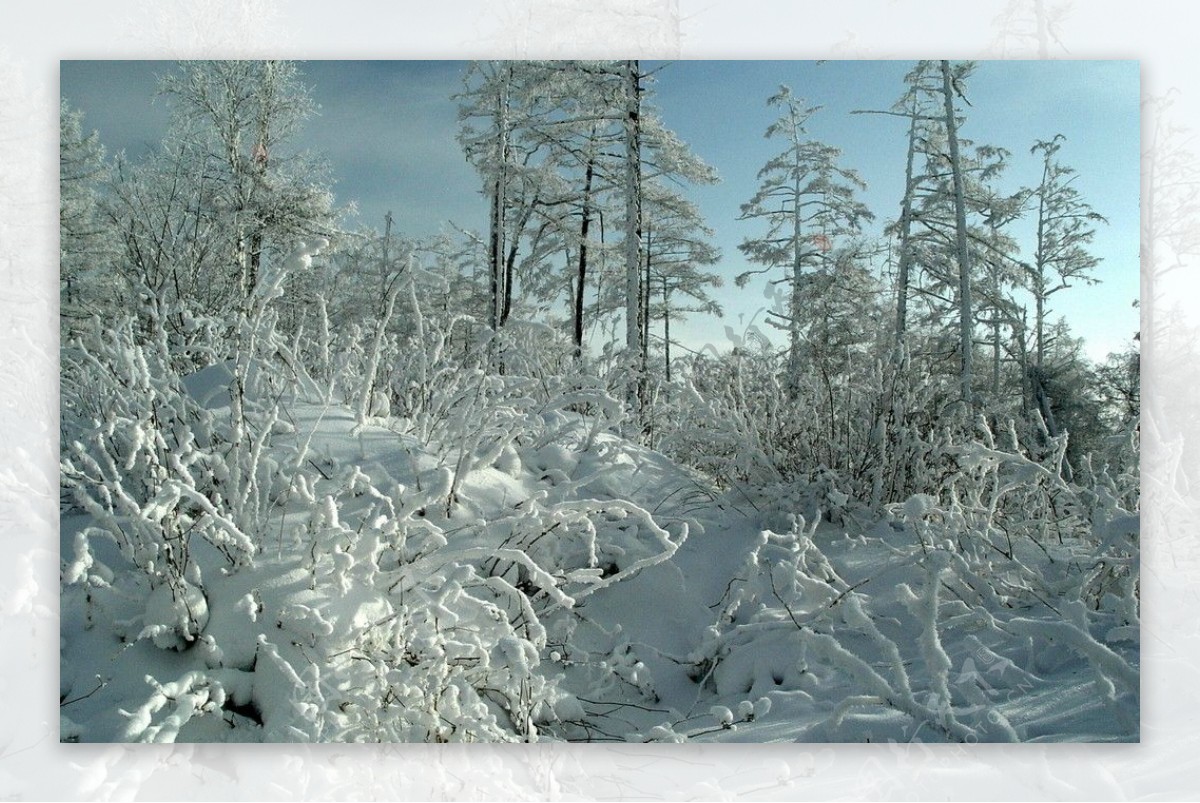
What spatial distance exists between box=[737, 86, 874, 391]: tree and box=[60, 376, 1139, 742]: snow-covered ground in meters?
1.04

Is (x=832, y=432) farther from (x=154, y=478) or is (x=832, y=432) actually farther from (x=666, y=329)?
(x=154, y=478)

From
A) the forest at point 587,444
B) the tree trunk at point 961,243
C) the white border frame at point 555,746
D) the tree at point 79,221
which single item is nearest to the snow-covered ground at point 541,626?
the forest at point 587,444

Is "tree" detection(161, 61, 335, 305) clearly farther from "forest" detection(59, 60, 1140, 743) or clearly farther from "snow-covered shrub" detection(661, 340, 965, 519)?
"snow-covered shrub" detection(661, 340, 965, 519)

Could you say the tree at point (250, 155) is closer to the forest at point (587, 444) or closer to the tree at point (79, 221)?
the forest at point (587, 444)

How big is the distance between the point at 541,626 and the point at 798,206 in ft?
5.85

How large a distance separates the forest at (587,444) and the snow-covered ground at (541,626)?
0.05ft

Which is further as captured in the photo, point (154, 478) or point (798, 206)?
point (798, 206)

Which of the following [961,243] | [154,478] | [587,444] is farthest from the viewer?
[587,444]

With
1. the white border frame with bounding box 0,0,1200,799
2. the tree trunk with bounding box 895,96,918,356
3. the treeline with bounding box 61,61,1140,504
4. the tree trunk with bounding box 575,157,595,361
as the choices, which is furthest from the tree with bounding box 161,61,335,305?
the tree trunk with bounding box 895,96,918,356

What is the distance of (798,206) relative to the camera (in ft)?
10.2

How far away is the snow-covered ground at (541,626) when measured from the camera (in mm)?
2355

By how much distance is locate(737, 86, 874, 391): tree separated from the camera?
315cm

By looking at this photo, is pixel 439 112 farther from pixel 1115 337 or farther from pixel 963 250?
pixel 1115 337

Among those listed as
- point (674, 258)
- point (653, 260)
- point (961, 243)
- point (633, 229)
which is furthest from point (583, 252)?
point (961, 243)
